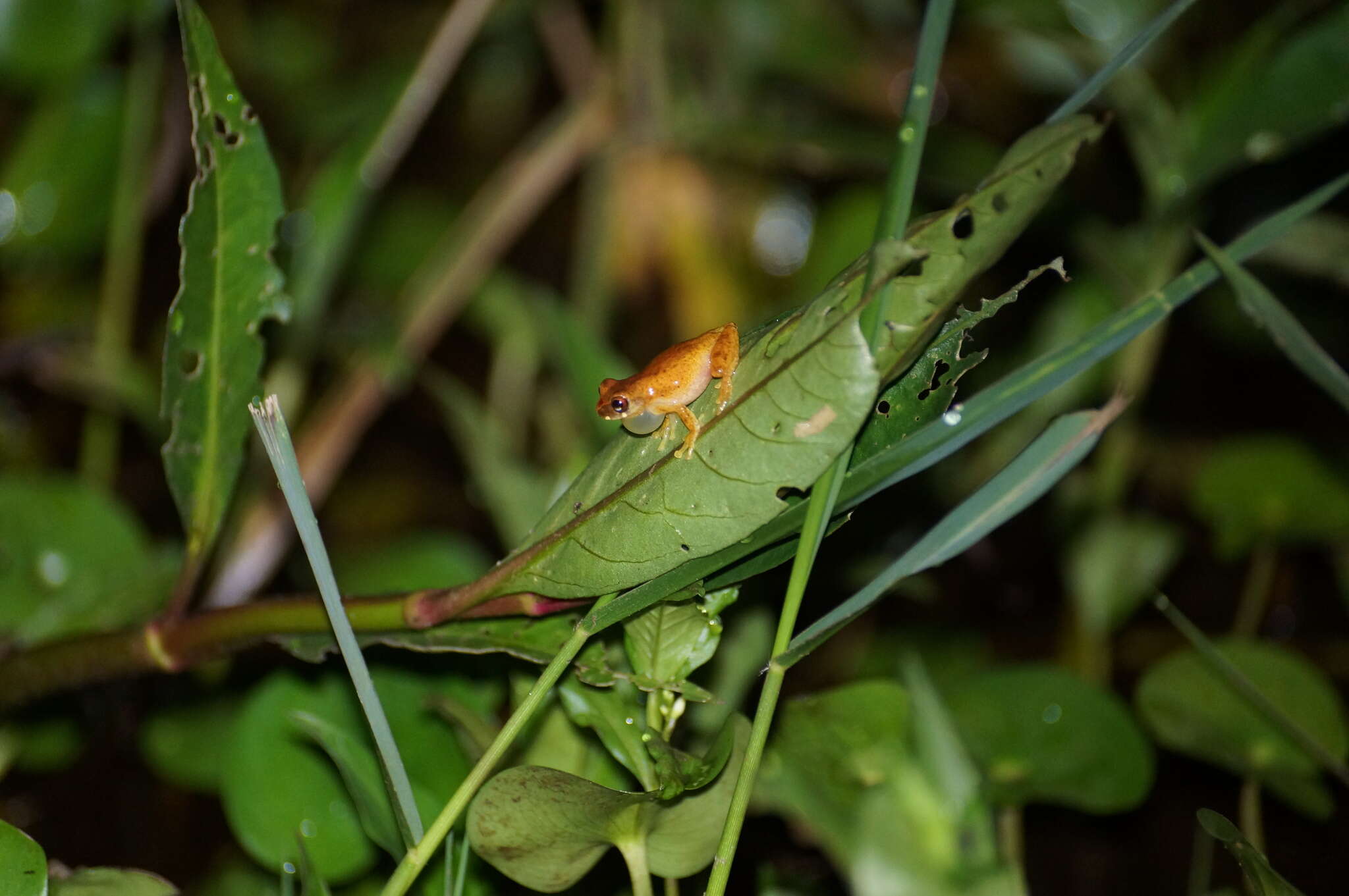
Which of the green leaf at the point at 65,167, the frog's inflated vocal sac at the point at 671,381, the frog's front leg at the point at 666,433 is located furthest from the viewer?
the green leaf at the point at 65,167

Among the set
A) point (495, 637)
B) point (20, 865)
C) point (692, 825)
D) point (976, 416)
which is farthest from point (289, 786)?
point (976, 416)

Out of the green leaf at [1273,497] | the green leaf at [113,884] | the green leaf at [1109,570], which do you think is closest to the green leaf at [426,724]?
the green leaf at [113,884]

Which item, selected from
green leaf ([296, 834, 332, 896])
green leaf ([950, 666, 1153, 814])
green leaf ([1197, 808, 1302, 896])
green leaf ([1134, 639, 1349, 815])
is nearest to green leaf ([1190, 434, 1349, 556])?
green leaf ([1134, 639, 1349, 815])

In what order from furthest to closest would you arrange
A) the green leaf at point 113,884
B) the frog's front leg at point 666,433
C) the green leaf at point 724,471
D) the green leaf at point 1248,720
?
the green leaf at point 1248,720, the green leaf at point 113,884, the frog's front leg at point 666,433, the green leaf at point 724,471

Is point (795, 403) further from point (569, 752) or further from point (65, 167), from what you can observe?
point (65, 167)

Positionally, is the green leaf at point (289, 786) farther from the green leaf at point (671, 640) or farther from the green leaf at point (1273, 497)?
the green leaf at point (1273, 497)

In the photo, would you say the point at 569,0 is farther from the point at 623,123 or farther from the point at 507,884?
the point at 507,884
